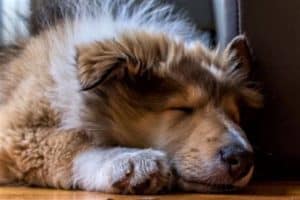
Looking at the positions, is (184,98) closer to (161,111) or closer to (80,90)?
(161,111)

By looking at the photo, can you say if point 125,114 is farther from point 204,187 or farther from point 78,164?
point 204,187

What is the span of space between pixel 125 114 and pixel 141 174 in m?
0.23

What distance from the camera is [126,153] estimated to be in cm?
160

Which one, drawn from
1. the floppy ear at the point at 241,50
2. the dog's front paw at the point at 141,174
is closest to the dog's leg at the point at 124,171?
the dog's front paw at the point at 141,174

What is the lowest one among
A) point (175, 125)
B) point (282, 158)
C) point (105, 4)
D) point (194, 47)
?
point (282, 158)

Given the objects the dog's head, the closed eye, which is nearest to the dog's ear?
the dog's head

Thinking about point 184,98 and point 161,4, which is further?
point 161,4

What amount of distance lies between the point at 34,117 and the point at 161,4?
0.66m

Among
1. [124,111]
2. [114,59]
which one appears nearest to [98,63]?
[114,59]

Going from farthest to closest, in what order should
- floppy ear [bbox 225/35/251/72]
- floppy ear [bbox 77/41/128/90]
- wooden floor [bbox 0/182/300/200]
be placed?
floppy ear [bbox 225/35/251/72] < floppy ear [bbox 77/41/128/90] < wooden floor [bbox 0/182/300/200]

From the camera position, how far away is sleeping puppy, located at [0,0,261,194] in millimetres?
1570

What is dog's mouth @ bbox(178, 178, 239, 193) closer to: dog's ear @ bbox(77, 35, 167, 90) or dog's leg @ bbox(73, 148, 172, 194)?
dog's leg @ bbox(73, 148, 172, 194)

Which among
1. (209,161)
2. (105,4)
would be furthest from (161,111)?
(105,4)

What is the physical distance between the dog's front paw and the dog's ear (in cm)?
21
